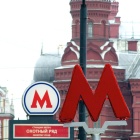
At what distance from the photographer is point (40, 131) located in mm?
20125

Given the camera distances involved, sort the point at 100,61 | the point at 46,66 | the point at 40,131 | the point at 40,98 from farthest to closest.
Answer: the point at 46,66
the point at 100,61
the point at 40,98
the point at 40,131

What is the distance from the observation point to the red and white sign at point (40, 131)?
20125mm

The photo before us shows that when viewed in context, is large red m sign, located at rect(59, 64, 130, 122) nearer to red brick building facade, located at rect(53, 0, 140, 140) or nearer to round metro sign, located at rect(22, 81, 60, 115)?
round metro sign, located at rect(22, 81, 60, 115)

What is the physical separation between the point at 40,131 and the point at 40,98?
641mm

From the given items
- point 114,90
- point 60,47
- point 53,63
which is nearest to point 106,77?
point 114,90

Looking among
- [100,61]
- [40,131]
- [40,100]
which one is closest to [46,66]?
[100,61]

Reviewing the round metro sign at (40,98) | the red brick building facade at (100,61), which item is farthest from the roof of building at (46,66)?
the round metro sign at (40,98)

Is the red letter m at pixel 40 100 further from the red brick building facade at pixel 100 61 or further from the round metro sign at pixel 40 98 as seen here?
the red brick building facade at pixel 100 61

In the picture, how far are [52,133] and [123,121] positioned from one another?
4904 mm

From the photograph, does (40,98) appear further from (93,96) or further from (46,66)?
(46,66)

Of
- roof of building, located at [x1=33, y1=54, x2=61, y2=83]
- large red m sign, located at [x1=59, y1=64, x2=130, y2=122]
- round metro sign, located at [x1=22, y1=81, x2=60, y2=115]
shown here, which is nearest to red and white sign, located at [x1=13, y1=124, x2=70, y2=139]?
round metro sign, located at [x1=22, y1=81, x2=60, y2=115]

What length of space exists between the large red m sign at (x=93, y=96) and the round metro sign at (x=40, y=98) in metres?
4.73

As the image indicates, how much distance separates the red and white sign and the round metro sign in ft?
1.11

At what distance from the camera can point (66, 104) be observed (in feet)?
50.6
